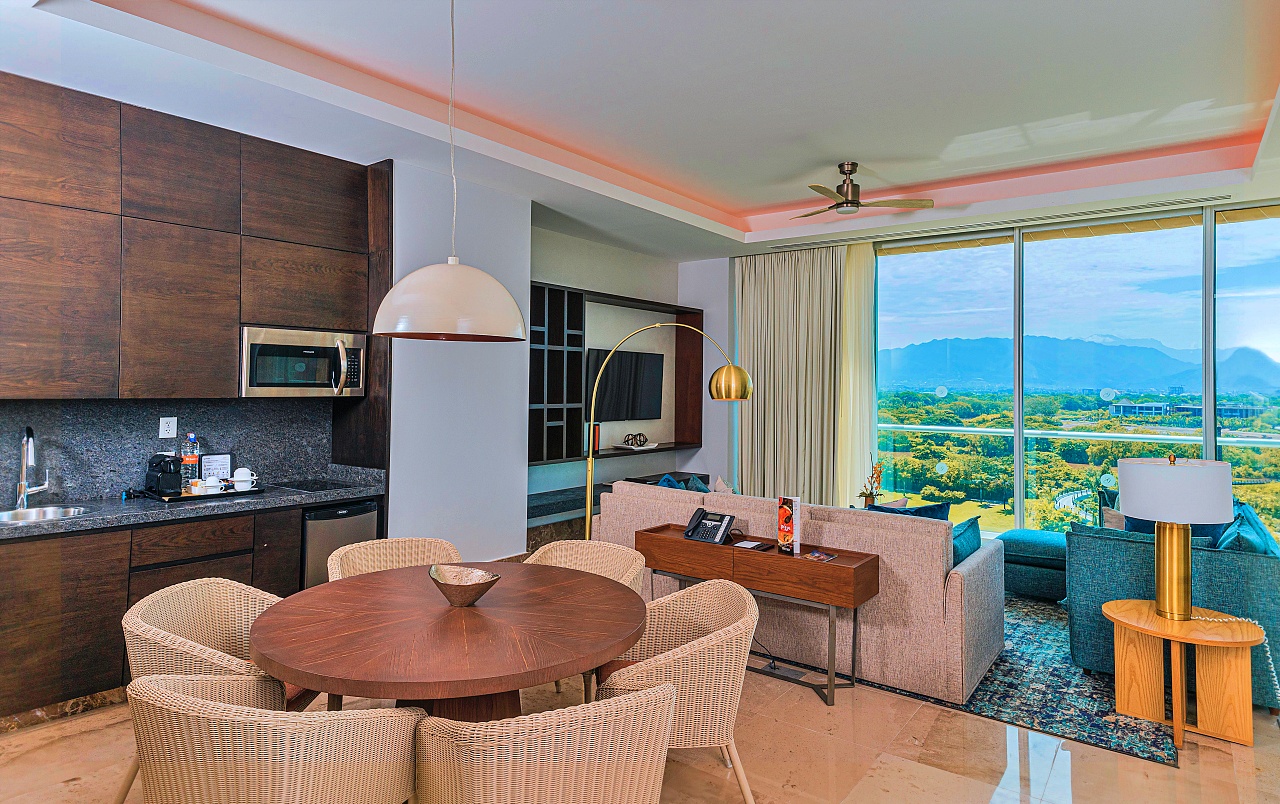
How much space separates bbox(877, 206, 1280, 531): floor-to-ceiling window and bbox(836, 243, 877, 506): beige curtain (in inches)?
6.2

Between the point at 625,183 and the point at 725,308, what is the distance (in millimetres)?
2247

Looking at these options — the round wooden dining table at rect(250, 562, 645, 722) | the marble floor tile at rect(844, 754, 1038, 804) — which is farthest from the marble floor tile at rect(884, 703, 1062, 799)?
the round wooden dining table at rect(250, 562, 645, 722)

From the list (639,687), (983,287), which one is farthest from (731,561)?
(983,287)

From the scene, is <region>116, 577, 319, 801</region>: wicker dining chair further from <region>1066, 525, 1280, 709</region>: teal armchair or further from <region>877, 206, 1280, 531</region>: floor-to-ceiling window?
<region>877, 206, 1280, 531</region>: floor-to-ceiling window

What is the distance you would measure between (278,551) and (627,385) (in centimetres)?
339

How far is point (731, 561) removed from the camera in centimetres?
339

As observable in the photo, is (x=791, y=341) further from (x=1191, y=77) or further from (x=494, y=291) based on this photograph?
(x=494, y=291)

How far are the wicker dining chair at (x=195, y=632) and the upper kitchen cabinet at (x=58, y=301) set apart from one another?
4.11 feet

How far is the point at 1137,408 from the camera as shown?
516cm

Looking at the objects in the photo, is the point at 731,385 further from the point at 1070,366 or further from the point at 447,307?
the point at 1070,366

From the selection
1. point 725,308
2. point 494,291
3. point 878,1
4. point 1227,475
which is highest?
point 878,1

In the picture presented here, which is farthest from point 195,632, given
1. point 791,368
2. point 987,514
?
point 987,514

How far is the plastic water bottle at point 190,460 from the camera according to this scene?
11.5ft

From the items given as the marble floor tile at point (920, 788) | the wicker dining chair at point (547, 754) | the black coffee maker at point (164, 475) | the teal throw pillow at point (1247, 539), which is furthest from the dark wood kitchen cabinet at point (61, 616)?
the teal throw pillow at point (1247, 539)
